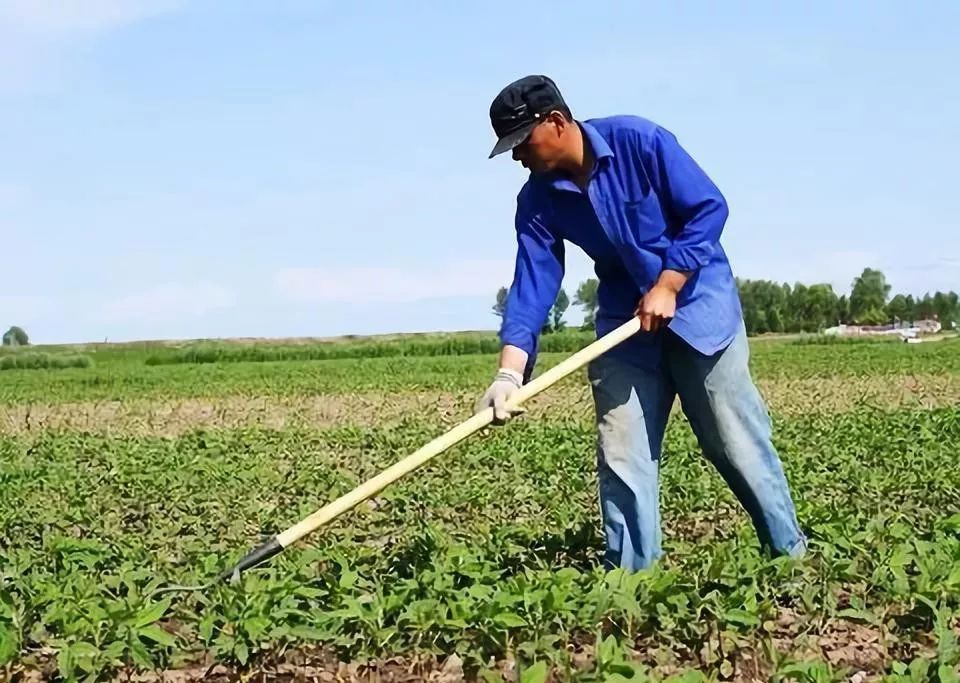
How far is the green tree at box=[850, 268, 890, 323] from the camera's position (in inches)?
4050

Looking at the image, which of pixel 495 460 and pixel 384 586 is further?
pixel 495 460

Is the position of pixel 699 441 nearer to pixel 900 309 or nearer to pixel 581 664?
pixel 581 664

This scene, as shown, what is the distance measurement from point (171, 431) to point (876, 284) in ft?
322

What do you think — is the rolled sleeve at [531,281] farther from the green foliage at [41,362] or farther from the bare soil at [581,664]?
the green foliage at [41,362]

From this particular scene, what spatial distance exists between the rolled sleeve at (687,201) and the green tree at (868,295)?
336 feet

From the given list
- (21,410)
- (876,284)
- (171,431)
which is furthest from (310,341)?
(876,284)

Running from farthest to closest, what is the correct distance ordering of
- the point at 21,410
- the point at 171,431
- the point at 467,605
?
the point at 21,410 < the point at 171,431 < the point at 467,605

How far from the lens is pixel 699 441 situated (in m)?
4.23

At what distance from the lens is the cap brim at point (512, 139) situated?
3.84 metres

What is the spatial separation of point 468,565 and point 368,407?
13068 mm

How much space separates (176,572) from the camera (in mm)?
4484

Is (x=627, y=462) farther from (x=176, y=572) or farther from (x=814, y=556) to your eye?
(x=176, y=572)

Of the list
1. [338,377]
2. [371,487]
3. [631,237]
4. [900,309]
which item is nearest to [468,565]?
[371,487]

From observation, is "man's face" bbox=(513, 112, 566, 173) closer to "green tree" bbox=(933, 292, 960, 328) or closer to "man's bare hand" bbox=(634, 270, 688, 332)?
"man's bare hand" bbox=(634, 270, 688, 332)
